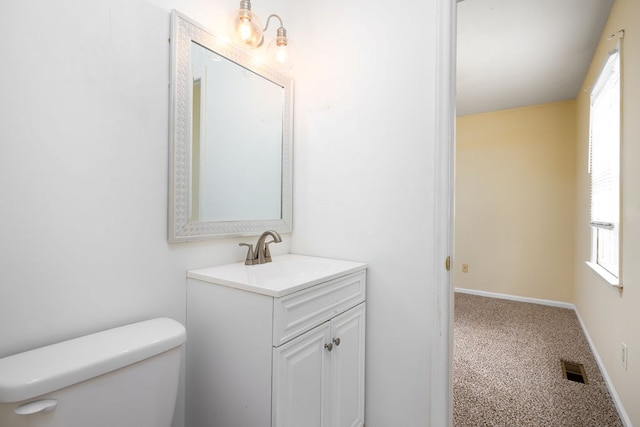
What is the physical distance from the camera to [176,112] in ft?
3.67

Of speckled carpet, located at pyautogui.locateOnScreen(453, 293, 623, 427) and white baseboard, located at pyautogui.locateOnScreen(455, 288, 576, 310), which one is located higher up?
white baseboard, located at pyautogui.locateOnScreen(455, 288, 576, 310)

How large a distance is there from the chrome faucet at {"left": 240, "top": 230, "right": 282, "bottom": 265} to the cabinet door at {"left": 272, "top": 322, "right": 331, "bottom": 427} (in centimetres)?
42

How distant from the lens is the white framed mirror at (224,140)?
113cm

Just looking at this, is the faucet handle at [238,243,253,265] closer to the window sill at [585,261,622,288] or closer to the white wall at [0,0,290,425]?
the white wall at [0,0,290,425]

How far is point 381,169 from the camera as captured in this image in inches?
54.7

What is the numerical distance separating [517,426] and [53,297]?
6.89 ft

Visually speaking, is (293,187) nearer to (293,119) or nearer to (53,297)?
(293,119)

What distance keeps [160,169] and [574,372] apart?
9.31 feet

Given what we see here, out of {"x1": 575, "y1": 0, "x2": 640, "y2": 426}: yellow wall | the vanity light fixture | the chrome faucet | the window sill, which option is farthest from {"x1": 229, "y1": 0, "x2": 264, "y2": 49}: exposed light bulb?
the window sill

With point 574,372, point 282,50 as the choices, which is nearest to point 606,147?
point 574,372

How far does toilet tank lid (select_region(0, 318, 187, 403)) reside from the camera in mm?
646

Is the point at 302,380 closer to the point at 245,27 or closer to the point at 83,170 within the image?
the point at 83,170

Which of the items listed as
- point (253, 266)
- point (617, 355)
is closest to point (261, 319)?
point (253, 266)

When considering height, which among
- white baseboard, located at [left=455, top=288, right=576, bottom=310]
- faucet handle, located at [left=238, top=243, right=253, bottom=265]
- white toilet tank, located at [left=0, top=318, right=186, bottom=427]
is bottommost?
white baseboard, located at [left=455, top=288, right=576, bottom=310]
